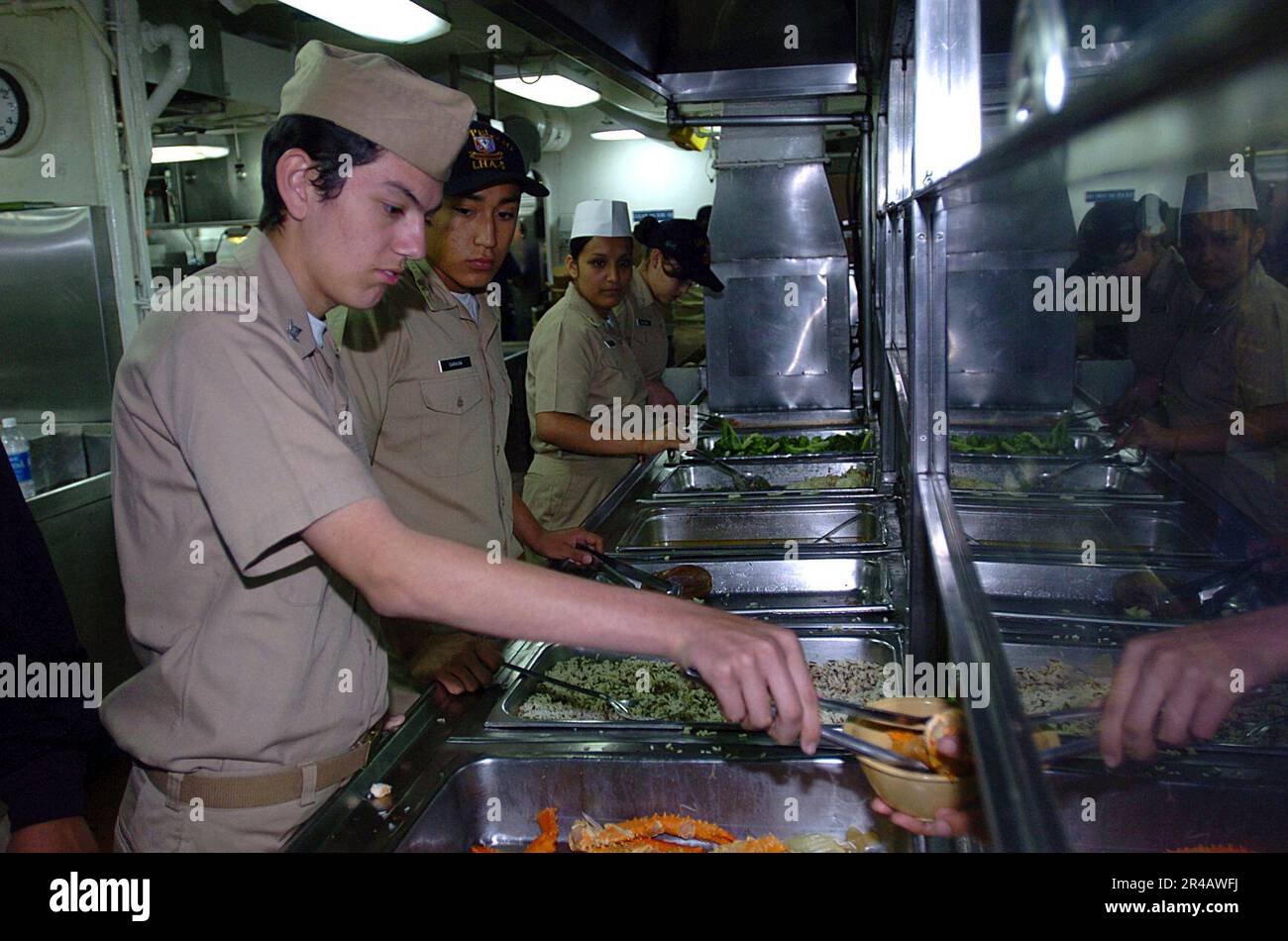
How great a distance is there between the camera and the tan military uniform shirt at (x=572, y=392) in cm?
367

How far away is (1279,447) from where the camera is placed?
85cm

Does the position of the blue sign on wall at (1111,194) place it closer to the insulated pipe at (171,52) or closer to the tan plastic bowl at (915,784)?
the tan plastic bowl at (915,784)

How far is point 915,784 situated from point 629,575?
4.20ft

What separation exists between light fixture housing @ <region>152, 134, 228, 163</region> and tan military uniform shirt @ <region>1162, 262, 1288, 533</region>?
8447mm

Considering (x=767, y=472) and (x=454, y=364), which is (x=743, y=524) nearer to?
(x=767, y=472)

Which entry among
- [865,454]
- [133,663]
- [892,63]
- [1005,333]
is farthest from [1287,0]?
[133,663]

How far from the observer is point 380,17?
3.13 m

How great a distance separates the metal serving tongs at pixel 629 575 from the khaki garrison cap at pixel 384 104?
1070mm

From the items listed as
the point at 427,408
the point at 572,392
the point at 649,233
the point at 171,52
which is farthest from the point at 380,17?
the point at 171,52

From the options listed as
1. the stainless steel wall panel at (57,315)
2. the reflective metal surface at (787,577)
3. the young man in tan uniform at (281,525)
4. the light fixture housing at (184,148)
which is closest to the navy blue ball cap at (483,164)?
the young man in tan uniform at (281,525)

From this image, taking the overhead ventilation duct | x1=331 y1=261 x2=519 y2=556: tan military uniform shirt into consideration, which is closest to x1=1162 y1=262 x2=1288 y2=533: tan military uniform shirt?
x1=331 y1=261 x2=519 y2=556: tan military uniform shirt

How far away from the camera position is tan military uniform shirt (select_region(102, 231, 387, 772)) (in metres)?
1.24
